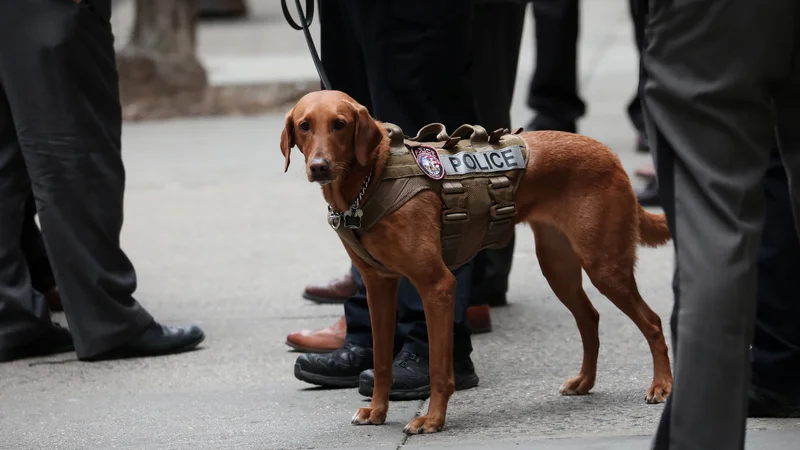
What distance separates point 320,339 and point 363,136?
1.36 metres

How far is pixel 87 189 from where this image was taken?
15.2ft

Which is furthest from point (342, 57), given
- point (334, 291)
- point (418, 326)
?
point (334, 291)

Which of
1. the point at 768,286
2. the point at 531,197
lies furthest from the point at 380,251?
the point at 768,286

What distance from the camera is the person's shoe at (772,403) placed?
360 cm

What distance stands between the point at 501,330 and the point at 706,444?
2.32 metres

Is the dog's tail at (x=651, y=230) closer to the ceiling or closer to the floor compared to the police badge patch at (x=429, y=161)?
closer to the floor

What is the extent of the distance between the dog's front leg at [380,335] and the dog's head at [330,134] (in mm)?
388

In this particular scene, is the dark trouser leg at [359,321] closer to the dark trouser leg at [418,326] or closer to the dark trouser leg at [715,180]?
the dark trouser leg at [418,326]

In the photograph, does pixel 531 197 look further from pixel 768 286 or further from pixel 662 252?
pixel 662 252

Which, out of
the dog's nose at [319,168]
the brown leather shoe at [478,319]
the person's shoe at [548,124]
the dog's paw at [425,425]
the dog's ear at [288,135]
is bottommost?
the brown leather shoe at [478,319]

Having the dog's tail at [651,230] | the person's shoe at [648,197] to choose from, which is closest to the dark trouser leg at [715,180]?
the dog's tail at [651,230]

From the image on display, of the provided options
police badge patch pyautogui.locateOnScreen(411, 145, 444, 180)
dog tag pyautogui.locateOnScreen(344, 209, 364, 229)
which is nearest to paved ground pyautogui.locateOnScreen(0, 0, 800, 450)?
dog tag pyautogui.locateOnScreen(344, 209, 364, 229)

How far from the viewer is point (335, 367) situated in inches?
166

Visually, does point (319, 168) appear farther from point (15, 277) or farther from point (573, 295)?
point (15, 277)
